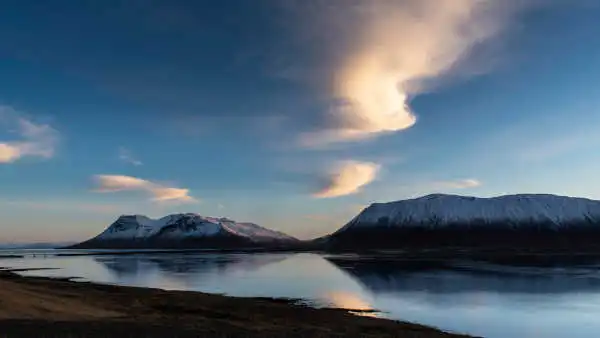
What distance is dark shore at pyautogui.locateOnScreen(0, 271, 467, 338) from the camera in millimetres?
23516

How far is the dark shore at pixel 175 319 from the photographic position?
23516 millimetres

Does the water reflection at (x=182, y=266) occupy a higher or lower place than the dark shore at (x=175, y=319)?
higher

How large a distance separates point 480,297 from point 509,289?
8.68 metres

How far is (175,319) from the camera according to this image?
29.2 meters

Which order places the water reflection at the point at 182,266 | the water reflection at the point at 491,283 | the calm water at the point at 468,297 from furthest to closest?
the water reflection at the point at 182,266
the water reflection at the point at 491,283
the calm water at the point at 468,297

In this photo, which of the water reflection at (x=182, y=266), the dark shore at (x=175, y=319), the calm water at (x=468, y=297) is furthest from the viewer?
the water reflection at (x=182, y=266)

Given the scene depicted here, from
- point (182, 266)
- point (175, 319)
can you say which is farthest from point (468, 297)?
point (182, 266)

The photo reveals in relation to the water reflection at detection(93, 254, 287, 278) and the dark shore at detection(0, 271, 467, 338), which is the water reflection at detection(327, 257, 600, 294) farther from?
the water reflection at detection(93, 254, 287, 278)

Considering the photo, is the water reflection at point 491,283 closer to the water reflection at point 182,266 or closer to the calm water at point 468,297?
the calm water at point 468,297

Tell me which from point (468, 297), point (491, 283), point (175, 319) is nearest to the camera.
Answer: point (175, 319)

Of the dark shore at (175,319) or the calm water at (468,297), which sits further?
the calm water at (468,297)

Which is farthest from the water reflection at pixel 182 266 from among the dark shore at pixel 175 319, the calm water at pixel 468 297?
the dark shore at pixel 175 319

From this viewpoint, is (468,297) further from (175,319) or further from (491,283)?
(175,319)

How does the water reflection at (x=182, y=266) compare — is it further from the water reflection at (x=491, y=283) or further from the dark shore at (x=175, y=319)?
the dark shore at (x=175, y=319)
